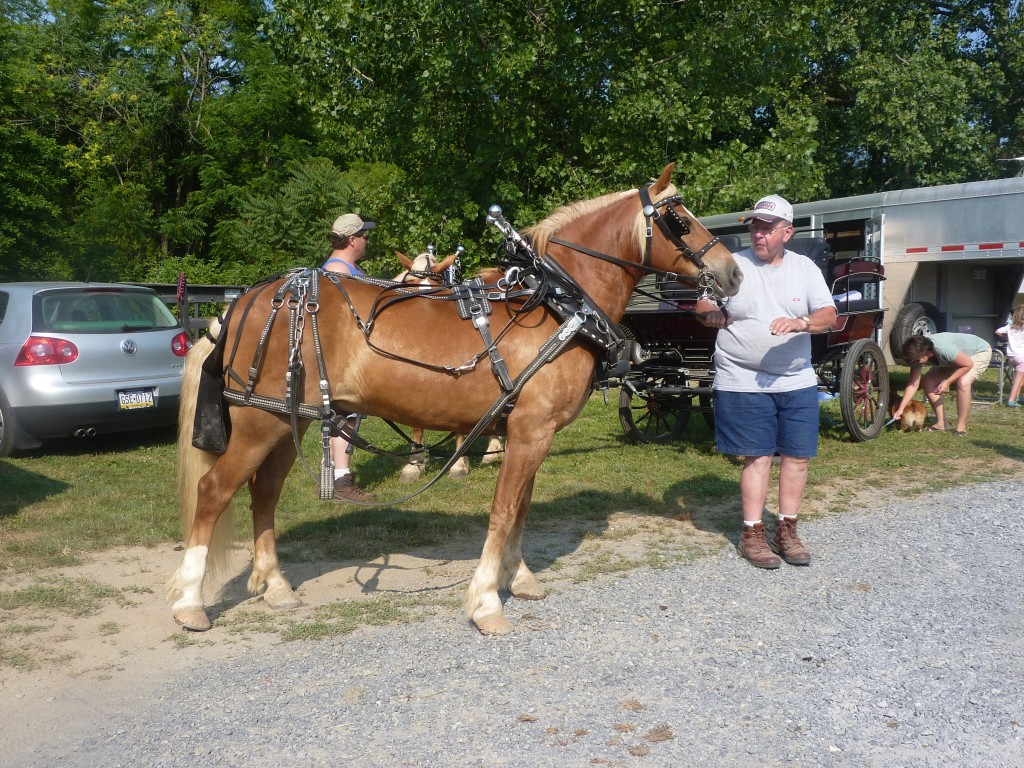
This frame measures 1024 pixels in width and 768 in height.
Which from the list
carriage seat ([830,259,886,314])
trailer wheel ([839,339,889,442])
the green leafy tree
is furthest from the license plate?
the green leafy tree

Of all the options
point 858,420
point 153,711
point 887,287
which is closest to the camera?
point 153,711

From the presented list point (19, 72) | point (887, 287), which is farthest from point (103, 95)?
point (887, 287)

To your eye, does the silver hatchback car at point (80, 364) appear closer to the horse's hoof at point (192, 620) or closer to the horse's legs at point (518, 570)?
the horse's hoof at point (192, 620)

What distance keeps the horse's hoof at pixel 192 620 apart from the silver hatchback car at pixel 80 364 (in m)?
4.48

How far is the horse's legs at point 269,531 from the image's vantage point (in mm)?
4570

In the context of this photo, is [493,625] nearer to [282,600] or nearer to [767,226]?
[282,600]

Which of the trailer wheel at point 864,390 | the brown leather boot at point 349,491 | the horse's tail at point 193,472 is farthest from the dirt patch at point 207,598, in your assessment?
the trailer wheel at point 864,390

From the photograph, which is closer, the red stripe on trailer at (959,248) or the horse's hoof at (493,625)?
the horse's hoof at (493,625)

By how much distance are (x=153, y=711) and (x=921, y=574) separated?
4012mm

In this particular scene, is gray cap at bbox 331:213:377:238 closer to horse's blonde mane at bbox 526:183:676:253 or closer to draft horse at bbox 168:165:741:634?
draft horse at bbox 168:165:741:634

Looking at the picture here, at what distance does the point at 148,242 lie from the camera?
2291cm

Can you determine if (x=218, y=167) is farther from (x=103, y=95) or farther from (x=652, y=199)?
(x=652, y=199)

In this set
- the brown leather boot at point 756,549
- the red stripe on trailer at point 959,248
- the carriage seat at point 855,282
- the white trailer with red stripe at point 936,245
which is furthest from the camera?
the white trailer with red stripe at point 936,245

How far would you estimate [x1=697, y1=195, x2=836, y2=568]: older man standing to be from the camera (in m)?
4.93
